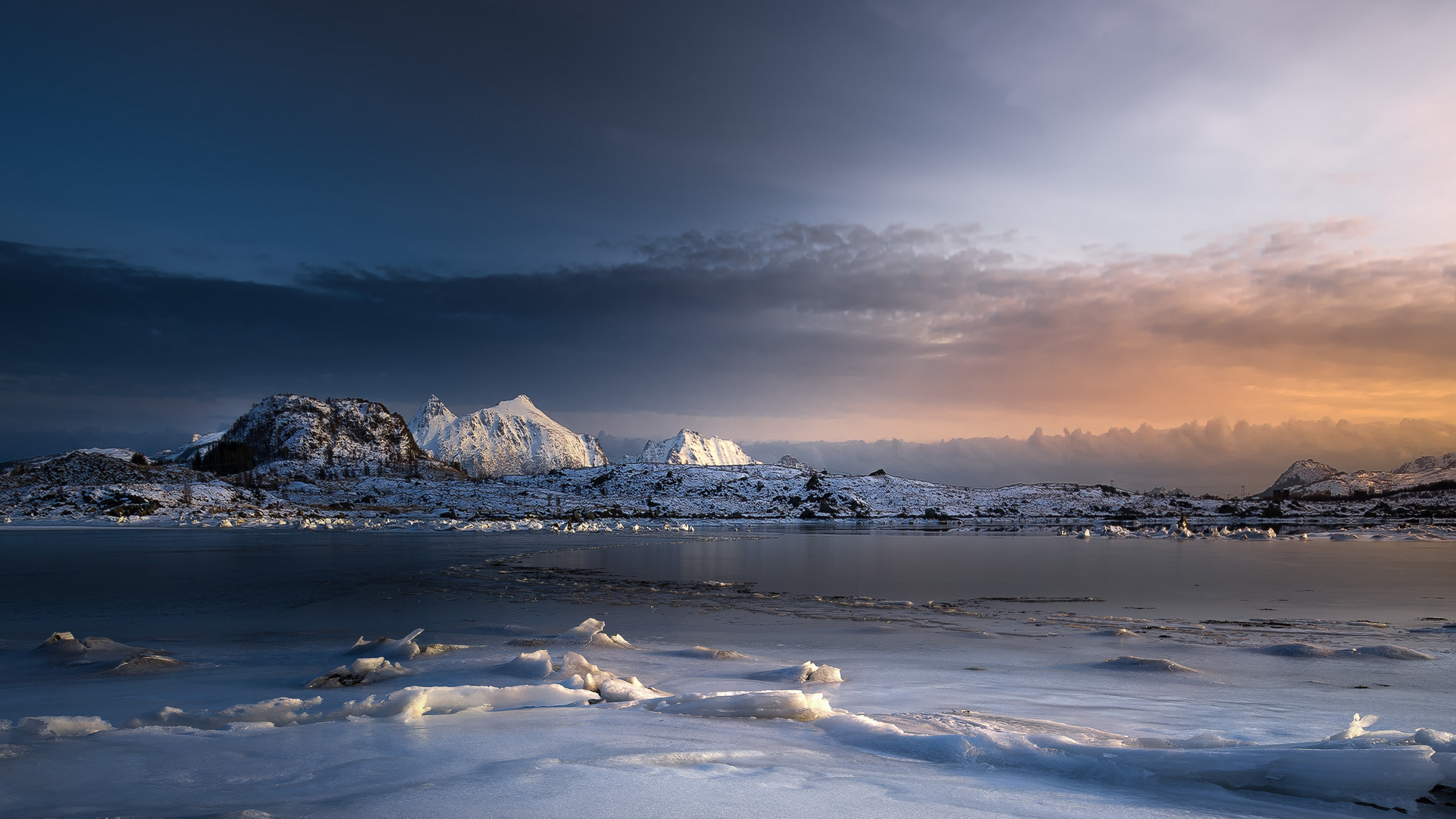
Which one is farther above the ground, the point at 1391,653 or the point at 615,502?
the point at 1391,653

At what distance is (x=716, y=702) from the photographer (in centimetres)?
571

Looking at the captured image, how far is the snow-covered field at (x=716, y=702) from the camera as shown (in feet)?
12.0

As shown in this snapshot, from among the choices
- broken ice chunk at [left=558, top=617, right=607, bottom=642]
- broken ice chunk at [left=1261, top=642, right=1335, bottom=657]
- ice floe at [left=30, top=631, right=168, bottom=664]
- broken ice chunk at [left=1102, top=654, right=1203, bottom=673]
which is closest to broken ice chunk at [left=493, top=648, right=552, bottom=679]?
broken ice chunk at [left=558, top=617, right=607, bottom=642]

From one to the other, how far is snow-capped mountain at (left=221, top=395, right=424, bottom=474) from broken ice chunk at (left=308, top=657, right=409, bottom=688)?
97.8 metres

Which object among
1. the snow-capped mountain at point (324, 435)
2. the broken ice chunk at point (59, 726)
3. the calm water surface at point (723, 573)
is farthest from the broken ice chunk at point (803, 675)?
the snow-capped mountain at point (324, 435)

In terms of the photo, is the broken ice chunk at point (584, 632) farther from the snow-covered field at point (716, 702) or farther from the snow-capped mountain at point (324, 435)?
the snow-capped mountain at point (324, 435)

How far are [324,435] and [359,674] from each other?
356 ft

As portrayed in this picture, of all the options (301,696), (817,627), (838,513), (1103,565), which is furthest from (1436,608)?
(838,513)

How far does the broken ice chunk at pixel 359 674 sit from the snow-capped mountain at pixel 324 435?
9780cm

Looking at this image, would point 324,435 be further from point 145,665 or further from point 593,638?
Result: point 593,638

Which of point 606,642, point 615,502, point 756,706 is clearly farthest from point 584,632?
point 615,502

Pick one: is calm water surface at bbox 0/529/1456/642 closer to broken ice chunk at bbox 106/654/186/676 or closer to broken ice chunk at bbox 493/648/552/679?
broken ice chunk at bbox 106/654/186/676

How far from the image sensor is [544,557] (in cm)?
2575

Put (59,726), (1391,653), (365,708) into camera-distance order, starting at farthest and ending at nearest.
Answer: (1391,653) < (365,708) < (59,726)
